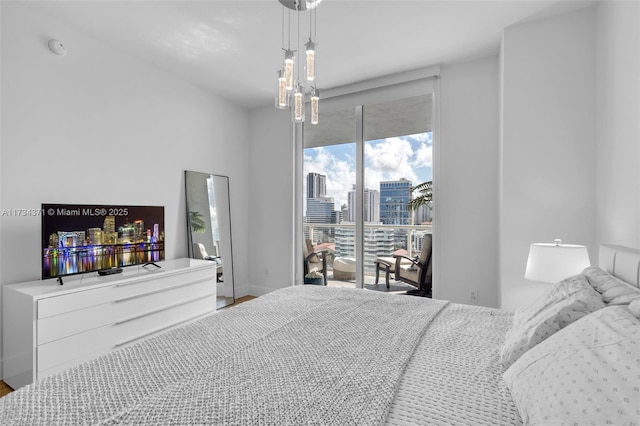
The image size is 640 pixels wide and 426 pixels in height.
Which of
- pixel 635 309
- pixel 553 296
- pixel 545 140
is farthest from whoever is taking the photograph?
pixel 545 140

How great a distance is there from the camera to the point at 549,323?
1.06m

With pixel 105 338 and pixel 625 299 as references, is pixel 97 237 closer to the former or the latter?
pixel 105 338

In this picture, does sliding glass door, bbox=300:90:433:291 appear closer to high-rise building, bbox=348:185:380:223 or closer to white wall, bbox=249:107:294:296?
high-rise building, bbox=348:185:380:223

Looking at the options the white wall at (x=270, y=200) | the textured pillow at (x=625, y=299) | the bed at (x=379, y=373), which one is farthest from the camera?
the white wall at (x=270, y=200)

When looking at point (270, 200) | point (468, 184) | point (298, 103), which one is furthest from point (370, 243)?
point (298, 103)

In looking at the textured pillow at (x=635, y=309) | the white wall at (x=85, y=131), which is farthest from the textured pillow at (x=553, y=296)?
the white wall at (x=85, y=131)

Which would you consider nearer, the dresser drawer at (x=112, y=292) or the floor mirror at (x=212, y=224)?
the dresser drawer at (x=112, y=292)

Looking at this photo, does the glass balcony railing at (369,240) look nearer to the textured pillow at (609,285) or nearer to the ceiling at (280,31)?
the ceiling at (280,31)

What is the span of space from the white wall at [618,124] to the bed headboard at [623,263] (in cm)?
21

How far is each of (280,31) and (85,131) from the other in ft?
6.22

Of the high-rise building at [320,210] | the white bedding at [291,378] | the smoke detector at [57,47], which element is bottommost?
the white bedding at [291,378]

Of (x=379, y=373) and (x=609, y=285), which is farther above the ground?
(x=609, y=285)

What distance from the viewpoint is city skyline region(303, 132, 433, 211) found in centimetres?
353

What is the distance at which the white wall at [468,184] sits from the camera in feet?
10.2
